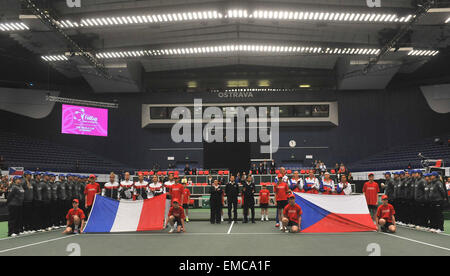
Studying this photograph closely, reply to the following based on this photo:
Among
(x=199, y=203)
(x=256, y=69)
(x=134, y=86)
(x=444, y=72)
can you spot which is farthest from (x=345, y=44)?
(x=134, y=86)

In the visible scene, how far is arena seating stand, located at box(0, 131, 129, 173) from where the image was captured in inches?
1019

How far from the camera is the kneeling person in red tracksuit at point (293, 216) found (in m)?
10.9

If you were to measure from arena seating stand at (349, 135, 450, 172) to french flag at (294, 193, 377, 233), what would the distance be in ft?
52.0

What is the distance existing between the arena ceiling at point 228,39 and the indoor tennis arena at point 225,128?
13 centimetres

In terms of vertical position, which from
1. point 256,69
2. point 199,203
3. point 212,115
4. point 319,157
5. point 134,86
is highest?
point 256,69

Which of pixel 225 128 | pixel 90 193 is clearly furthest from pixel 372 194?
pixel 225 128

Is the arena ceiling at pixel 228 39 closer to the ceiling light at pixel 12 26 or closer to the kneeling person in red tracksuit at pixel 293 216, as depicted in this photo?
the ceiling light at pixel 12 26

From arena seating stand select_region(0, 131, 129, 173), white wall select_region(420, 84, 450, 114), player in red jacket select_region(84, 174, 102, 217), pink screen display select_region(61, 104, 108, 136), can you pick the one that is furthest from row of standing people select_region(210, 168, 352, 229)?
white wall select_region(420, 84, 450, 114)

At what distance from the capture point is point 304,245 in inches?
330

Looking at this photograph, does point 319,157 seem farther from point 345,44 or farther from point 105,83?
point 105,83

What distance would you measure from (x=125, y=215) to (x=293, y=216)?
5.53 metres

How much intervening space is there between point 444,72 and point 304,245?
91.6 feet

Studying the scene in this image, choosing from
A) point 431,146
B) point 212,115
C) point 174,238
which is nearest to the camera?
point 174,238

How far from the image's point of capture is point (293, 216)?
1100 cm
